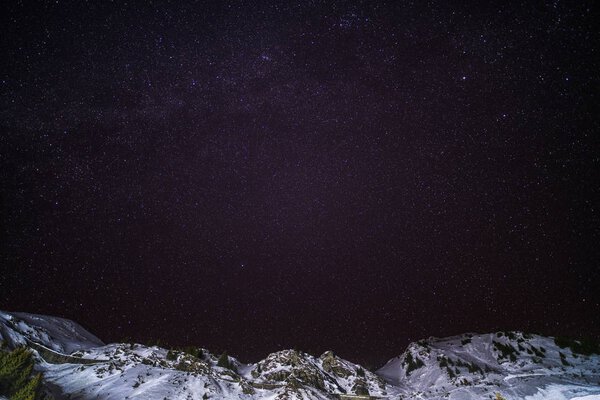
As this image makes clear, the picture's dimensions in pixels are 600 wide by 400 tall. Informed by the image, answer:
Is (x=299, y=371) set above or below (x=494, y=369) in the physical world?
below

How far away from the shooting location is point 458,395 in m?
76.7

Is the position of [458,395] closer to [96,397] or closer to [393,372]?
[393,372]

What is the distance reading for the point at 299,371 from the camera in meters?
94.3

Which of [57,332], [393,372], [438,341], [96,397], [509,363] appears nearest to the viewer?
[96,397]

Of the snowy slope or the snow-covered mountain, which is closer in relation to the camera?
the snow-covered mountain

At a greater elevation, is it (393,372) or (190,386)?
(190,386)

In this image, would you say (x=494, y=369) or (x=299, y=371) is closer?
(x=299, y=371)

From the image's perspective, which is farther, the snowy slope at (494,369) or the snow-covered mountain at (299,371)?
the snowy slope at (494,369)

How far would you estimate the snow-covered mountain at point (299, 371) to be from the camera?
64531 millimetres

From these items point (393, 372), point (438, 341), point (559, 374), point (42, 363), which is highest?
point (42, 363)

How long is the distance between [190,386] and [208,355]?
3603 cm

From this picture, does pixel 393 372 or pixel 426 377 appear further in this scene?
pixel 393 372

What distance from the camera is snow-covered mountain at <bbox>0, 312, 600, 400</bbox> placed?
64.5 metres

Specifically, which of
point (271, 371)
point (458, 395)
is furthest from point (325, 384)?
point (458, 395)
